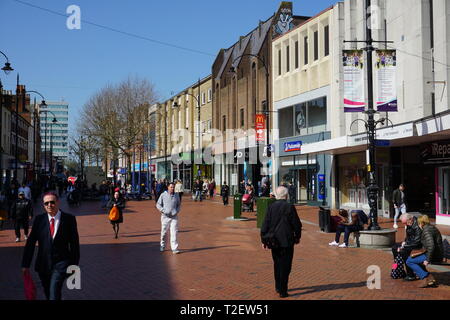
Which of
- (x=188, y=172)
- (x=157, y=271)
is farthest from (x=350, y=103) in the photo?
(x=188, y=172)

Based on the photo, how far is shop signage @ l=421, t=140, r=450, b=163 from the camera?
62.3ft

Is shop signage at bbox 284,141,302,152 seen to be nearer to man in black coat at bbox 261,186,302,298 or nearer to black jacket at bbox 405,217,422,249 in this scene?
black jacket at bbox 405,217,422,249

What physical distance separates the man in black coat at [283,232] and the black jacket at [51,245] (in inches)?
125

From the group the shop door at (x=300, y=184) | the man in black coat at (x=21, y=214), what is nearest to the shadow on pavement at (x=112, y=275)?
the man in black coat at (x=21, y=214)

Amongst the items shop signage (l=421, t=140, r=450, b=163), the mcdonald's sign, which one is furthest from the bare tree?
shop signage (l=421, t=140, r=450, b=163)

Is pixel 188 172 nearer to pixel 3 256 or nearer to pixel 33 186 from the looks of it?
pixel 33 186

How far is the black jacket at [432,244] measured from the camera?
891 centimetres

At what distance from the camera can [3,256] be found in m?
12.3

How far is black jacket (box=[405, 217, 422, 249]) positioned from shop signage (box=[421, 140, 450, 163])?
33.9 ft

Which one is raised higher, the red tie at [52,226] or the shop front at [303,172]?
the shop front at [303,172]

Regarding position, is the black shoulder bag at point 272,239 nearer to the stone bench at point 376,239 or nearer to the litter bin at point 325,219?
the stone bench at point 376,239

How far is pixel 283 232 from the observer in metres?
7.80
